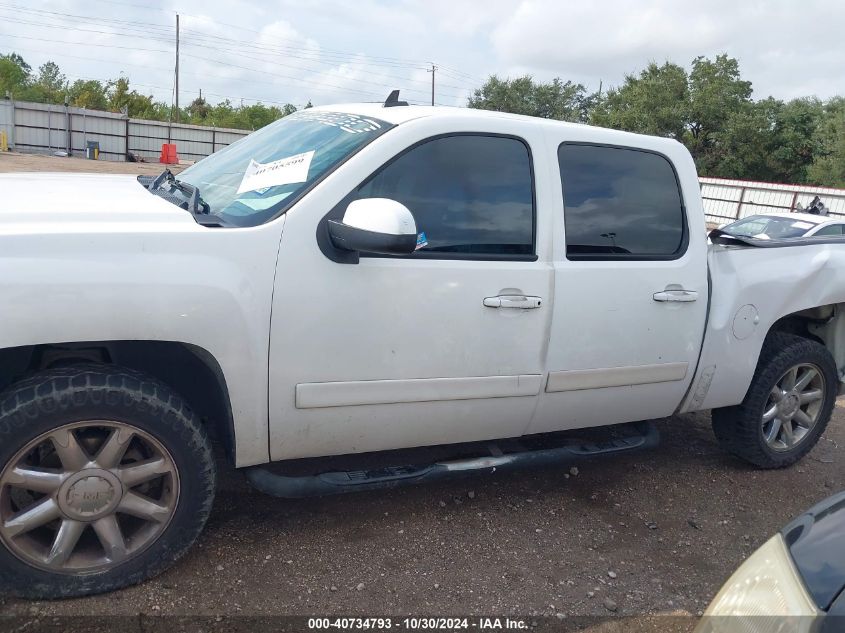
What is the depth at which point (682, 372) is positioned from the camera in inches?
144

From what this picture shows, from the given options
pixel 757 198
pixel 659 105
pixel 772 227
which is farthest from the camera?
pixel 659 105

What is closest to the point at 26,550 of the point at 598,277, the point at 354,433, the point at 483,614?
the point at 354,433

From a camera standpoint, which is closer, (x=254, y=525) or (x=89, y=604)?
(x=89, y=604)

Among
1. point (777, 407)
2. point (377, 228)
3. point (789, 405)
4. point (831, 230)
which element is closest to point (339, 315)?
point (377, 228)

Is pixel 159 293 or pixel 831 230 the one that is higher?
pixel 831 230

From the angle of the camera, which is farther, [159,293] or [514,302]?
[514,302]

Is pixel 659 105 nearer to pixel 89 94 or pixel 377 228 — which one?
pixel 89 94

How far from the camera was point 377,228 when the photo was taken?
8.29ft

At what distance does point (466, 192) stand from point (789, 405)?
2593mm

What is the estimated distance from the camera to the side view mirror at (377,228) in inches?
99.4

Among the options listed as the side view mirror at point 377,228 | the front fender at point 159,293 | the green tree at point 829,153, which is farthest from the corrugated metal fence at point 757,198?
the front fender at point 159,293

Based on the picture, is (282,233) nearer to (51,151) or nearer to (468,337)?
(468,337)

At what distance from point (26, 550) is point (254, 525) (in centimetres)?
96

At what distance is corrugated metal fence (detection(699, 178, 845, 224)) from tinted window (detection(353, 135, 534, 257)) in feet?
75.4
